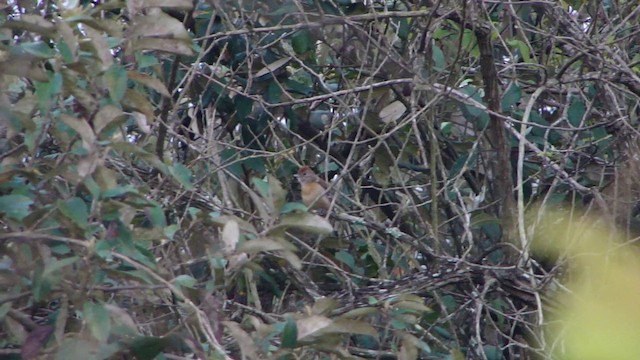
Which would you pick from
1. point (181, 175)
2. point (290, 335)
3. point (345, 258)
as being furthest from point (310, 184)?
point (290, 335)

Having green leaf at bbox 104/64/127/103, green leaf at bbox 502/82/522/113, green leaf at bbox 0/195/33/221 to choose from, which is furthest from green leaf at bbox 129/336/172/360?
green leaf at bbox 502/82/522/113

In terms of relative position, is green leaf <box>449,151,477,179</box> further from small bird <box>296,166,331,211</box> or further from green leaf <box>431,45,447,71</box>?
small bird <box>296,166,331,211</box>

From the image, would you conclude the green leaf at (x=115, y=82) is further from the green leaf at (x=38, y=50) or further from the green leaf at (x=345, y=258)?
the green leaf at (x=345, y=258)

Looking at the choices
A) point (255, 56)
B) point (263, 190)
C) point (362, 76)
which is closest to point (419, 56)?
point (362, 76)

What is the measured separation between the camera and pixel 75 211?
2148mm

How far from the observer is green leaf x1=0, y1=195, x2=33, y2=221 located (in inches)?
86.5

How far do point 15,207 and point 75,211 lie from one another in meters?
0.15

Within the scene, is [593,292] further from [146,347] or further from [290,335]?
[146,347]

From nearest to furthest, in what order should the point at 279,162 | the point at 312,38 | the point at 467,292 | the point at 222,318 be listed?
the point at 222,318, the point at 467,292, the point at 312,38, the point at 279,162

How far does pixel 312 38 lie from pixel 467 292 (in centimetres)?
119

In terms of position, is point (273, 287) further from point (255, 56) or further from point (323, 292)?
point (255, 56)

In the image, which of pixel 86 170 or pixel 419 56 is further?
pixel 419 56

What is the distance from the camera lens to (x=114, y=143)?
2244 mm

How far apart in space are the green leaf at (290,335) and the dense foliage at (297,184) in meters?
0.02
